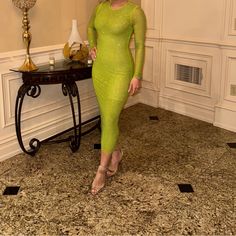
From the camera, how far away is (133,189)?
271 cm

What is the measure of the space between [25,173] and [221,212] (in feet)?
4.93

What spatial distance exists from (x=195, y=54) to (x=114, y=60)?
1.80m

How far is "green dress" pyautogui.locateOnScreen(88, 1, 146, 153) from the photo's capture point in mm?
2457

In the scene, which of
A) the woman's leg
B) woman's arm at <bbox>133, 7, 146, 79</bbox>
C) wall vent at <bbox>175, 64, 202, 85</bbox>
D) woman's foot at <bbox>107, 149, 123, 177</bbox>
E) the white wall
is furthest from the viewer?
wall vent at <bbox>175, 64, 202, 85</bbox>

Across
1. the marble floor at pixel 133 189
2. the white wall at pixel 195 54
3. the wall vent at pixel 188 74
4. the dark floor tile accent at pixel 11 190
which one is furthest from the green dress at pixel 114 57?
the wall vent at pixel 188 74

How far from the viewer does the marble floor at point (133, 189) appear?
229 centimetres

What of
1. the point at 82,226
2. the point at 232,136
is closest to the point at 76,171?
the point at 82,226

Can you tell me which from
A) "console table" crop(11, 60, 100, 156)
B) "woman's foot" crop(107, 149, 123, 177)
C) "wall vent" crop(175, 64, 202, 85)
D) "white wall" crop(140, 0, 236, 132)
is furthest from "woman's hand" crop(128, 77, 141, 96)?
"wall vent" crop(175, 64, 202, 85)

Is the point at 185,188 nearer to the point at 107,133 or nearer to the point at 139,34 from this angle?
the point at 107,133

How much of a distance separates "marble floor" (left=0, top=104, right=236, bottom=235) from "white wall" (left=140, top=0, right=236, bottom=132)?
15.4 inches

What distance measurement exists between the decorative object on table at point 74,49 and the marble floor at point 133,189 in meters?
0.80

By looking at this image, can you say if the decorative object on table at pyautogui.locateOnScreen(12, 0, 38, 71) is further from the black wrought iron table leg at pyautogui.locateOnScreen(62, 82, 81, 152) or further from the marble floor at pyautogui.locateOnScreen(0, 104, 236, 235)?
the marble floor at pyautogui.locateOnScreen(0, 104, 236, 235)

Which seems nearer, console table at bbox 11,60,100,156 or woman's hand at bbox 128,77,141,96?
woman's hand at bbox 128,77,141,96

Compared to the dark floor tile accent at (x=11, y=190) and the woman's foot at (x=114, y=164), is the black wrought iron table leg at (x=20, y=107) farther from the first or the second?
the woman's foot at (x=114, y=164)
